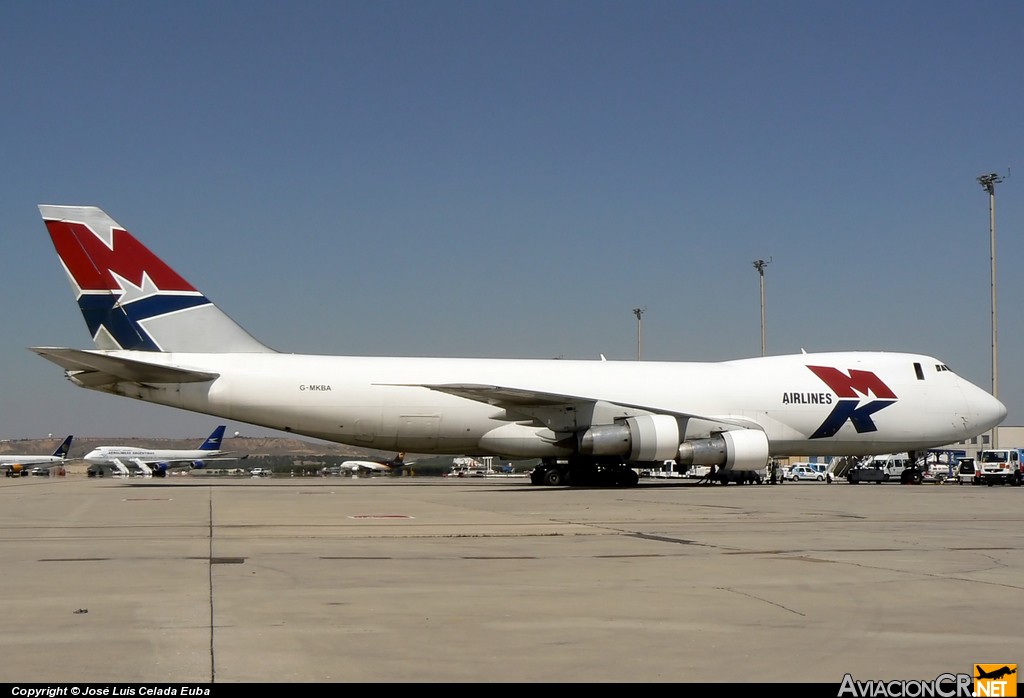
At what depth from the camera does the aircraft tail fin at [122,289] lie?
3069 centimetres

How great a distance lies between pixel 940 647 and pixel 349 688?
12.0 feet

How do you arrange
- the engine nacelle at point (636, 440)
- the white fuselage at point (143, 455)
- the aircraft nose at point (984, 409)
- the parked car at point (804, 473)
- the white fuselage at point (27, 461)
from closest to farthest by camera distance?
the engine nacelle at point (636, 440), the aircraft nose at point (984, 409), the parked car at point (804, 473), the white fuselage at point (27, 461), the white fuselage at point (143, 455)

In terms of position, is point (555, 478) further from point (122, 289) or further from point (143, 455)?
point (143, 455)

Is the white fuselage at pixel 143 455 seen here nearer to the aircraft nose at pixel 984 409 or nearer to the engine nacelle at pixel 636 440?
the engine nacelle at pixel 636 440

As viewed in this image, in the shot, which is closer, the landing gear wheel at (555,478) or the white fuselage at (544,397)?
the white fuselage at (544,397)

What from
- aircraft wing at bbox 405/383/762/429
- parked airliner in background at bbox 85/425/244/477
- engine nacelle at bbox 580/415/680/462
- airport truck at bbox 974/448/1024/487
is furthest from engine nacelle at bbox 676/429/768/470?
parked airliner in background at bbox 85/425/244/477

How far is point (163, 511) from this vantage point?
19.5 meters

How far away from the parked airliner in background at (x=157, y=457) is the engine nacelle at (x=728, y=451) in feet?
197

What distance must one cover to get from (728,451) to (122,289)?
18.8 meters

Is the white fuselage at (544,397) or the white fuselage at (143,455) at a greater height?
the white fuselage at (544,397)

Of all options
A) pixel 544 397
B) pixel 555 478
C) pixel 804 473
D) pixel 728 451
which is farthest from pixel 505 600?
pixel 804 473

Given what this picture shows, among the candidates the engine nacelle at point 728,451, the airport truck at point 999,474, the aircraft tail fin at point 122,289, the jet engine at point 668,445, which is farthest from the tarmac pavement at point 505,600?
the airport truck at point 999,474

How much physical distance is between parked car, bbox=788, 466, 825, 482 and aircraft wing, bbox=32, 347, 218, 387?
40.6 metres

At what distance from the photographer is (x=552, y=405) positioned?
31203mm
